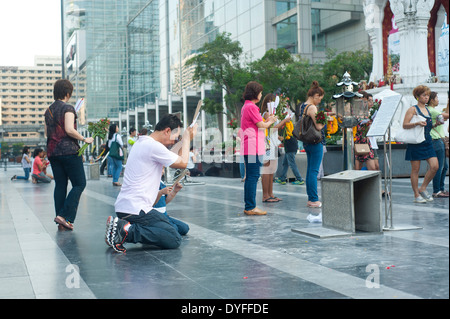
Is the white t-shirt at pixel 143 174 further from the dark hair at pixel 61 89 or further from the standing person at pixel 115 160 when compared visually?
the standing person at pixel 115 160

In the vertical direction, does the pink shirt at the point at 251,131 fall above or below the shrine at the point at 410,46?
below

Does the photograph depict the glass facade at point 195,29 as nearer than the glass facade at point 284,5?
No

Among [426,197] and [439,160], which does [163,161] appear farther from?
[439,160]

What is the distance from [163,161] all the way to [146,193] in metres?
0.37

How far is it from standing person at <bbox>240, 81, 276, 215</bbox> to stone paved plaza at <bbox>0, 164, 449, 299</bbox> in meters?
0.42

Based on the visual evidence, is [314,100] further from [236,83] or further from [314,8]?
[314,8]

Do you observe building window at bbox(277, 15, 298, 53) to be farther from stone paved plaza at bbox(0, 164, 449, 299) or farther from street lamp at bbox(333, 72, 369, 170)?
stone paved plaza at bbox(0, 164, 449, 299)

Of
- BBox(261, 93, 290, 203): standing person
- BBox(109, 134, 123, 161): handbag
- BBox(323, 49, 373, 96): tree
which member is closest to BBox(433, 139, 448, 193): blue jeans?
BBox(261, 93, 290, 203): standing person

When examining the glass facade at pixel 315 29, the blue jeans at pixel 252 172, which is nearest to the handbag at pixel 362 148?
the blue jeans at pixel 252 172

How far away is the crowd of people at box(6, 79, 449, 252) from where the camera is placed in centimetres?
527

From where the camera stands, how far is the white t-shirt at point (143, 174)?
5203mm

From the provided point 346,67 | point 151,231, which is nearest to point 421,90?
point 151,231
